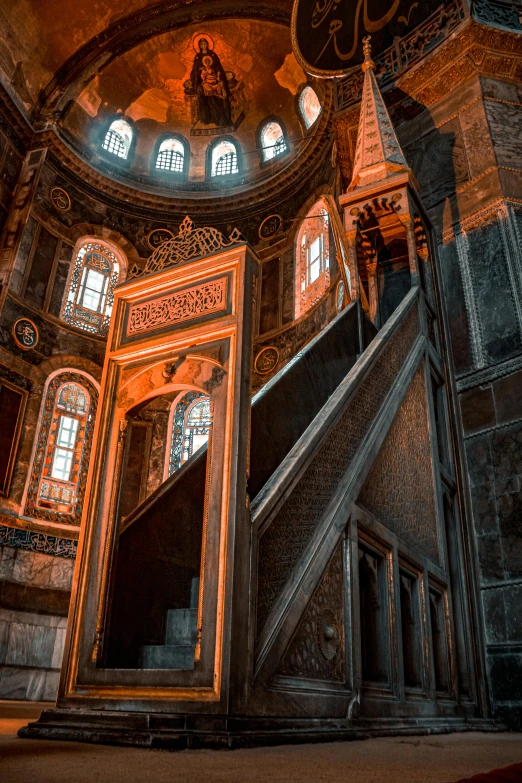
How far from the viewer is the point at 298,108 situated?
14406 mm

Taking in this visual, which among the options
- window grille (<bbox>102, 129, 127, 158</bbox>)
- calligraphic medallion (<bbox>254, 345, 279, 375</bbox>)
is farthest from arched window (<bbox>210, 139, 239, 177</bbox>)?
calligraphic medallion (<bbox>254, 345, 279, 375</bbox>)

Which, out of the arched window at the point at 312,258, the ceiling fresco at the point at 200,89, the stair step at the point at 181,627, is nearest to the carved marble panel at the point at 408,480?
the stair step at the point at 181,627

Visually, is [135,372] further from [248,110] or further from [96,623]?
[248,110]

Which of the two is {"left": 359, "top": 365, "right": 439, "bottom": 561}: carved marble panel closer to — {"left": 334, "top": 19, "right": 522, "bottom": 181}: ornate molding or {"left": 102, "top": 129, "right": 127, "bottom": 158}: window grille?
{"left": 334, "top": 19, "right": 522, "bottom": 181}: ornate molding

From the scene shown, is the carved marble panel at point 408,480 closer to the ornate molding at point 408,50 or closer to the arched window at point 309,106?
the ornate molding at point 408,50

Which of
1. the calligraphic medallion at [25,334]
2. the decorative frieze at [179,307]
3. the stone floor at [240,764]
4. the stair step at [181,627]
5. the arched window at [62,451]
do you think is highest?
the calligraphic medallion at [25,334]

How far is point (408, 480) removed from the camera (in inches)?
133

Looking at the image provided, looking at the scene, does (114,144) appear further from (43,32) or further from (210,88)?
(210,88)

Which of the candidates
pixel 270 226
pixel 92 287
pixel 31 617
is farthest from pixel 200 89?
pixel 31 617

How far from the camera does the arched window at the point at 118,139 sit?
48.6 feet

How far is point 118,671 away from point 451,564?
2623mm

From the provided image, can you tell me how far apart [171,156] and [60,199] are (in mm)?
3751

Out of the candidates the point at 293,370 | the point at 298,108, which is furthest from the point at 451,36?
the point at 298,108

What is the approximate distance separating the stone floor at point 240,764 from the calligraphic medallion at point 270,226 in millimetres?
12860
